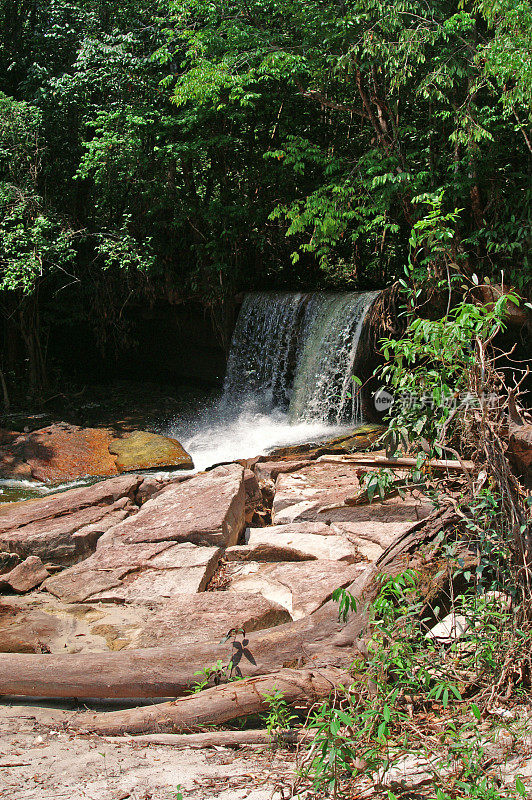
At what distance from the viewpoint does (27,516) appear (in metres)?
5.58

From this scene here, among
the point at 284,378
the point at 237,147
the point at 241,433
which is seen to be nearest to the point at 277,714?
the point at 241,433

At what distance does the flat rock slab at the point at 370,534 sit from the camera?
446 cm

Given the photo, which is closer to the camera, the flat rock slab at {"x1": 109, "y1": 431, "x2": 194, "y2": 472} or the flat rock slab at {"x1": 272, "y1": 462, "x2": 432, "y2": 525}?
the flat rock slab at {"x1": 272, "y1": 462, "x2": 432, "y2": 525}

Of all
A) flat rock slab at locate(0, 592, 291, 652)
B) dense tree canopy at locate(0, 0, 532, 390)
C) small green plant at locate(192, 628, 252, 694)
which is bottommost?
flat rock slab at locate(0, 592, 291, 652)

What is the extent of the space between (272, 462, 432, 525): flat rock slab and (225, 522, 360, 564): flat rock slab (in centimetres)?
24

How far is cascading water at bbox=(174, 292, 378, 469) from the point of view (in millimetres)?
9305

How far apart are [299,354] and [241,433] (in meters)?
1.54

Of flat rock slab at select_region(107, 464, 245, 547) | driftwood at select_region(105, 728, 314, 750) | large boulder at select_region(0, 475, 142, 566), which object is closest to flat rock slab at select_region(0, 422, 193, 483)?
large boulder at select_region(0, 475, 142, 566)

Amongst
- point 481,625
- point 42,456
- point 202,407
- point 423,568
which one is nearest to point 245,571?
point 423,568

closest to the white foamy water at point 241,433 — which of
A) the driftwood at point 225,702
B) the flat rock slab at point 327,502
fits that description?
the flat rock slab at point 327,502

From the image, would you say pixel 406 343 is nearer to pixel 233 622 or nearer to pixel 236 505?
pixel 233 622

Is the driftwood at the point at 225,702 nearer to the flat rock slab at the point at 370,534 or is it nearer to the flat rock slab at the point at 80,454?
the flat rock slab at the point at 370,534

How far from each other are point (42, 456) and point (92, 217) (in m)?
4.88

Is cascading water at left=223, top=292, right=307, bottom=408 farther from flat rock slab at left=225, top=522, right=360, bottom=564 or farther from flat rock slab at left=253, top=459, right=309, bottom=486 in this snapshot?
flat rock slab at left=225, top=522, right=360, bottom=564
